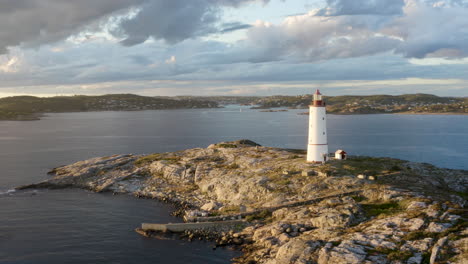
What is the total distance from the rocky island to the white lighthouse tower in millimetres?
2317

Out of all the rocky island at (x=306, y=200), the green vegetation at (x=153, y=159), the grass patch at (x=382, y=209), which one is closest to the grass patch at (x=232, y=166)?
the rocky island at (x=306, y=200)

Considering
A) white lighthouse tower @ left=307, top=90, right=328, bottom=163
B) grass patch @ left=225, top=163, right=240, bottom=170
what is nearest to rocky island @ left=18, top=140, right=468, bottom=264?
grass patch @ left=225, top=163, right=240, bottom=170

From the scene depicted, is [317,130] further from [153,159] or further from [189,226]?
[153,159]

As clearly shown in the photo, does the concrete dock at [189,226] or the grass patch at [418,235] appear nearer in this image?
the grass patch at [418,235]

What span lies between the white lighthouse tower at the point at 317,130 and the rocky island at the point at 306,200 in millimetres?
2317

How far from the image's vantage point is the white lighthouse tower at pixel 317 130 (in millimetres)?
55344

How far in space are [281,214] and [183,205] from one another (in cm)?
1729

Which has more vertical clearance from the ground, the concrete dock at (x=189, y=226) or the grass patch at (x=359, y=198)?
the grass patch at (x=359, y=198)

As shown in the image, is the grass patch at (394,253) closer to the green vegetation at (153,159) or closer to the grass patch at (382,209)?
the grass patch at (382,209)

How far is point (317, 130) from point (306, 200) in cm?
1373

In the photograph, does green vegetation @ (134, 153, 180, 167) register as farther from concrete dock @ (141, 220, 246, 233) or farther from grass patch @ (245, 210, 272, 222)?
grass patch @ (245, 210, 272, 222)

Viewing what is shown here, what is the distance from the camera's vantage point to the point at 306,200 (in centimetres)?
4650

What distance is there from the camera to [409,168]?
192 ft

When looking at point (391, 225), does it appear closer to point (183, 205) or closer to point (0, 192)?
point (183, 205)
